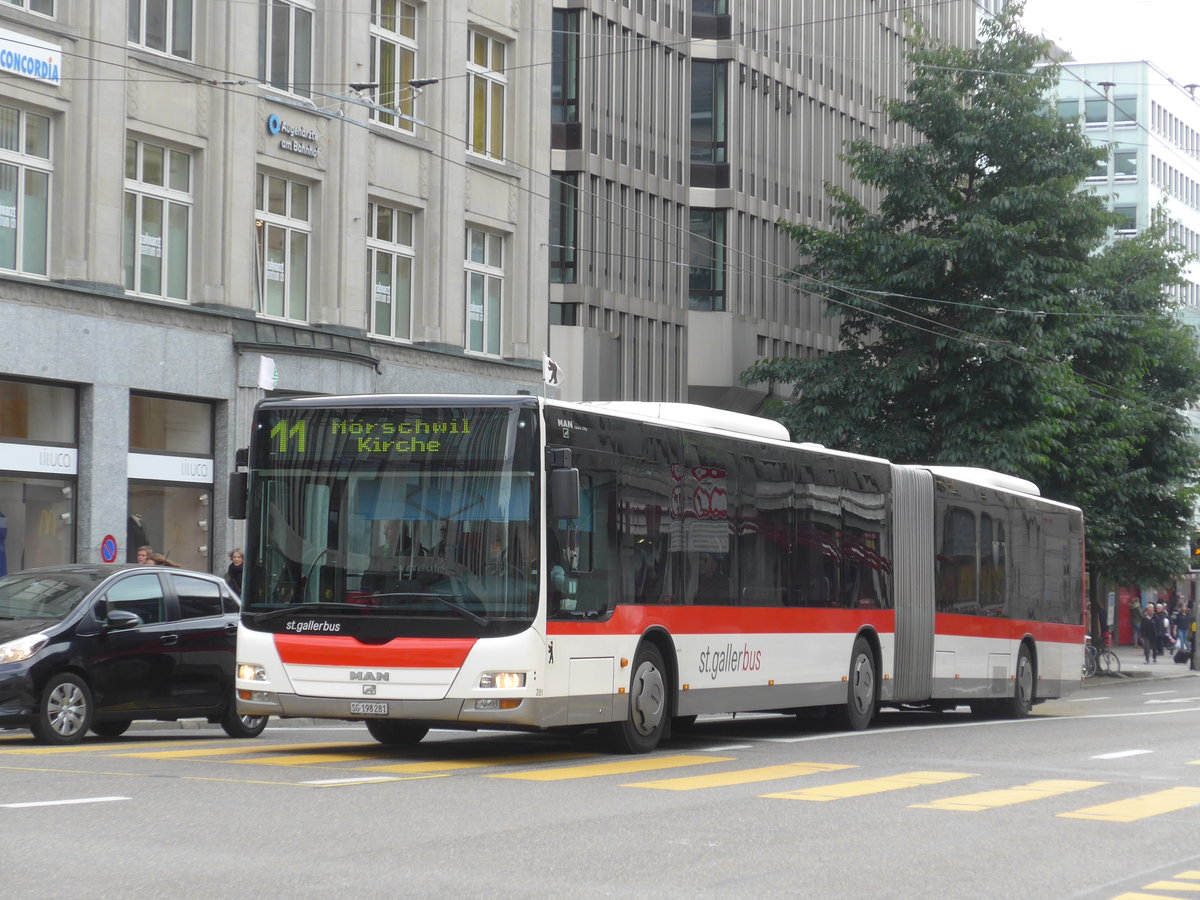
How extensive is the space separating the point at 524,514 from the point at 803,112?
4081 centimetres

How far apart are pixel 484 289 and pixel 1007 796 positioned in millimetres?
24884

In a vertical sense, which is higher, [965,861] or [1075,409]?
[1075,409]

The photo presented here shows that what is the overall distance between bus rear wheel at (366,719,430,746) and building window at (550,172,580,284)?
97.5 ft

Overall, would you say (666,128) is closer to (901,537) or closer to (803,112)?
(803,112)

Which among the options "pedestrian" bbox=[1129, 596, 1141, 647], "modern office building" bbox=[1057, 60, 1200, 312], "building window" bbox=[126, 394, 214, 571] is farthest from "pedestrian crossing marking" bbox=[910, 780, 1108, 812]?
"modern office building" bbox=[1057, 60, 1200, 312]

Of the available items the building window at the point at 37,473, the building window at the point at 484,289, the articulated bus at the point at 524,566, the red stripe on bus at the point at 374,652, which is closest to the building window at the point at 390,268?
the building window at the point at 484,289

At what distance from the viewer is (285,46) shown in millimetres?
31484

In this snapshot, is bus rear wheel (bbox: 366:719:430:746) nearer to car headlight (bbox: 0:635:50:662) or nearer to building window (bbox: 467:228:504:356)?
car headlight (bbox: 0:635:50:662)

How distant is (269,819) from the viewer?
10.3 m

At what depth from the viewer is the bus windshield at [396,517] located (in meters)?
14.2

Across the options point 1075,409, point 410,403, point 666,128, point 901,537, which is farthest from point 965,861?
point 666,128

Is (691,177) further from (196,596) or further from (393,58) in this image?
(196,596)

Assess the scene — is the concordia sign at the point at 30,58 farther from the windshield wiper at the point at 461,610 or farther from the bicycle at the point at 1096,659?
the bicycle at the point at 1096,659

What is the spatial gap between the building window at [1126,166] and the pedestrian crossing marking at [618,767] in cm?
7781
